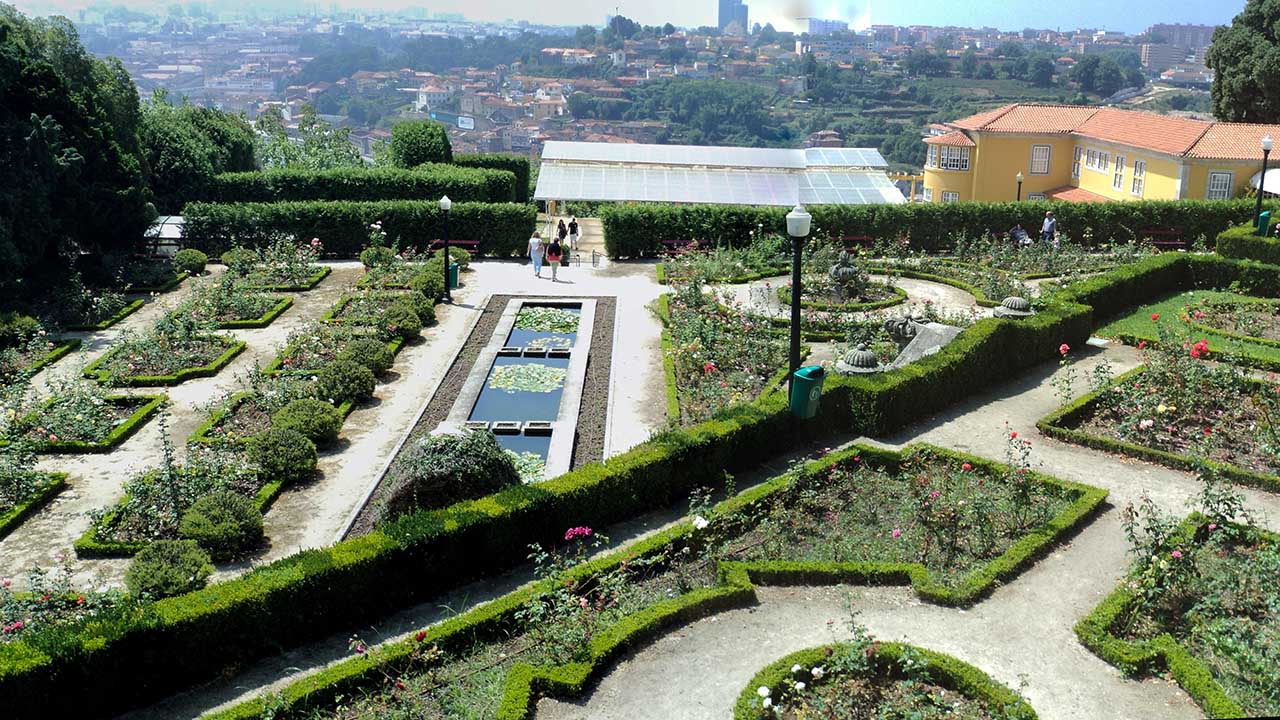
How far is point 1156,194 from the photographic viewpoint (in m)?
36.6

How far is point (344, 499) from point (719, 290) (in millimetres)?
12715

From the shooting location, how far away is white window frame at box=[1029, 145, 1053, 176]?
42594 millimetres

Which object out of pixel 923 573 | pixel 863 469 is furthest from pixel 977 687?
pixel 863 469

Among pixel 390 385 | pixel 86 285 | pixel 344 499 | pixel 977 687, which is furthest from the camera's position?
pixel 86 285

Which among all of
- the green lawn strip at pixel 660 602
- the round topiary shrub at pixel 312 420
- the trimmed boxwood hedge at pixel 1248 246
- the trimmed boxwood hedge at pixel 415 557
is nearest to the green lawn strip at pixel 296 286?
the round topiary shrub at pixel 312 420

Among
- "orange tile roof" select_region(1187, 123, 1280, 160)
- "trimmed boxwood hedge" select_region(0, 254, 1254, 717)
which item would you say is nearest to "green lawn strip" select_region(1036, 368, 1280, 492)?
"trimmed boxwood hedge" select_region(0, 254, 1254, 717)

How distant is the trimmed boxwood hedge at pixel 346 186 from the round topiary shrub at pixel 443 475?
21.1 m

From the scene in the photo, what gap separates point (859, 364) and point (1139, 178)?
86.3ft

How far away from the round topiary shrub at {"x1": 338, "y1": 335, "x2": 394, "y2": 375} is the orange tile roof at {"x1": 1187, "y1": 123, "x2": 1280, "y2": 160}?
27.9 m

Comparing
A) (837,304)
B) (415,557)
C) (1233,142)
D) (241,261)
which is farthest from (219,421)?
(1233,142)

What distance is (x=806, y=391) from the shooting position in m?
14.8

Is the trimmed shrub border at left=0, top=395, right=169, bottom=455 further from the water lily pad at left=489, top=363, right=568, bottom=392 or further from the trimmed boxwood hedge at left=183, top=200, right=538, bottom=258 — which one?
the trimmed boxwood hedge at left=183, top=200, right=538, bottom=258

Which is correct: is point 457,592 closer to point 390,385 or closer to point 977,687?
point 977,687

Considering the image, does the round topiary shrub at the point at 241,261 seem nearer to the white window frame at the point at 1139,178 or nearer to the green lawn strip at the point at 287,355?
the green lawn strip at the point at 287,355
